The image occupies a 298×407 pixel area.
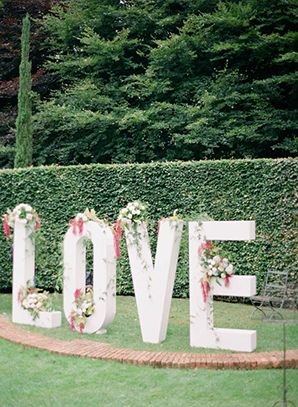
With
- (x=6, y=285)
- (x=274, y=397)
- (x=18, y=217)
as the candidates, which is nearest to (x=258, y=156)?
(x=6, y=285)

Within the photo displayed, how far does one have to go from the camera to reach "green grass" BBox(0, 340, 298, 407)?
4.92 metres

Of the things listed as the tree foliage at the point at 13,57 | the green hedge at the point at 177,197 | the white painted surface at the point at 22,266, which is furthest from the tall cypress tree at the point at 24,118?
the white painted surface at the point at 22,266

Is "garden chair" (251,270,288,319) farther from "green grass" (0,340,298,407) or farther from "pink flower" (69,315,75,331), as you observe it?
"green grass" (0,340,298,407)

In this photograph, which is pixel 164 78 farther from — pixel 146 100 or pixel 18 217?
pixel 18 217

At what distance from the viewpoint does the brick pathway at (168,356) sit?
5871 mm

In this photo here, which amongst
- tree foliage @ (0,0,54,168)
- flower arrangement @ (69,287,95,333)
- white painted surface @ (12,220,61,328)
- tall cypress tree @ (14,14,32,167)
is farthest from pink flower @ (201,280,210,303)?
tree foliage @ (0,0,54,168)

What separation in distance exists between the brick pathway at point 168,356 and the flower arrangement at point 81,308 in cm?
54

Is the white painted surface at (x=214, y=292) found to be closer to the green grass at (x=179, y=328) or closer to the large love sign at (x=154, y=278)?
the large love sign at (x=154, y=278)

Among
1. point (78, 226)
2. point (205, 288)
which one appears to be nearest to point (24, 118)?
point (78, 226)

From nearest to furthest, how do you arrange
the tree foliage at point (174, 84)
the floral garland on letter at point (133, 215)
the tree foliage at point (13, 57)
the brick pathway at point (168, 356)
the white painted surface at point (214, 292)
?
the brick pathway at point (168, 356) → the white painted surface at point (214, 292) → the floral garland on letter at point (133, 215) → the tree foliage at point (174, 84) → the tree foliage at point (13, 57)

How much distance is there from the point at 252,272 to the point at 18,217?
4.56 metres

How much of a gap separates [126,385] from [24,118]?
13.0 m

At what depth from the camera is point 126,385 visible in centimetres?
541

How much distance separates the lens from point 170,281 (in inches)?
280
